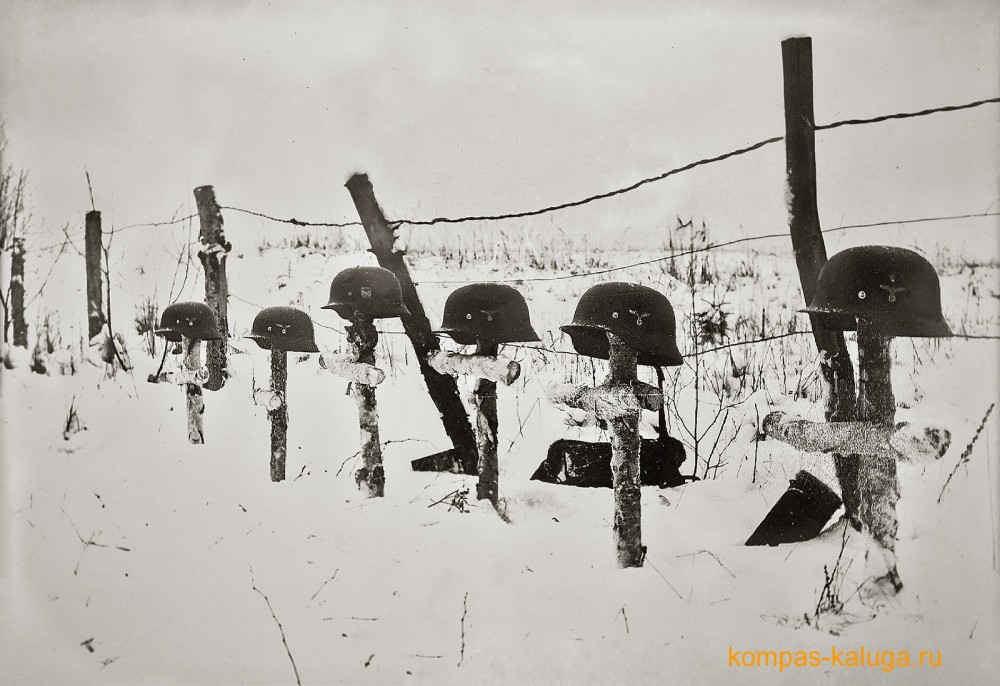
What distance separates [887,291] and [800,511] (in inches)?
34.1

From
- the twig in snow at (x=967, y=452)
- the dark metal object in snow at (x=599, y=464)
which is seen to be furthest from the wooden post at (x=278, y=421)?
the twig in snow at (x=967, y=452)

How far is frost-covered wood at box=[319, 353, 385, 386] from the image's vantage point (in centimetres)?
294

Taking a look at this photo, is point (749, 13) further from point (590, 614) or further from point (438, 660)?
point (438, 660)

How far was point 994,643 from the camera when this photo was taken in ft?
8.55

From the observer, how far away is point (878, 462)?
8.04ft

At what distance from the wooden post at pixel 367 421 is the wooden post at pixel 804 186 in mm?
1806

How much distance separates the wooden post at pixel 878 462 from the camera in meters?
2.42

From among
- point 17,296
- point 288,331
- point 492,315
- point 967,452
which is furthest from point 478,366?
point 17,296

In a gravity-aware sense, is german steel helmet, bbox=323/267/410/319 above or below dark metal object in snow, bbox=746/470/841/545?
above

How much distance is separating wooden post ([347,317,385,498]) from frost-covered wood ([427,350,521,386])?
0.96 ft

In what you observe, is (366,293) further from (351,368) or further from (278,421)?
(278,421)

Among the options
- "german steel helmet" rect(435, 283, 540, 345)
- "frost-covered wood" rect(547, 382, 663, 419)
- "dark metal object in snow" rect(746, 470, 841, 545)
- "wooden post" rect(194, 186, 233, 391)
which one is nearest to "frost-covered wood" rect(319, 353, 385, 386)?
"german steel helmet" rect(435, 283, 540, 345)

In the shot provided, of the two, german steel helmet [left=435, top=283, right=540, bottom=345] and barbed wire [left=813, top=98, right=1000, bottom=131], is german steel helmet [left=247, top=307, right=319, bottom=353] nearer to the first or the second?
german steel helmet [left=435, top=283, right=540, bottom=345]

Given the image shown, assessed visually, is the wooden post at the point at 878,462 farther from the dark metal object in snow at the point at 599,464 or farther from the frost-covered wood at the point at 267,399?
the frost-covered wood at the point at 267,399
